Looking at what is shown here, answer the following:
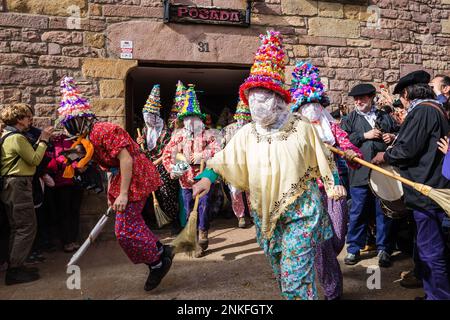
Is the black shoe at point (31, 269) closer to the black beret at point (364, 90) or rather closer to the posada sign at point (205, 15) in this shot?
the posada sign at point (205, 15)

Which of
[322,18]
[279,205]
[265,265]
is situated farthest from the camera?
[322,18]

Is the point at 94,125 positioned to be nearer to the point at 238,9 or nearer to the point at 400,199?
the point at 400,199

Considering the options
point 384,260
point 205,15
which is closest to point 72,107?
point 205,15

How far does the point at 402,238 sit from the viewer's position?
15.2 ft

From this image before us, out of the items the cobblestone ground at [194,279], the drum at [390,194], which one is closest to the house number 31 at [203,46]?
the cobblestone ground at [194,279]

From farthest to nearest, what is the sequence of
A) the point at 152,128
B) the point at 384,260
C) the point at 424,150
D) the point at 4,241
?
the point at 152,128 < the point at 4,241 < the point at 384,260 < the point at 424,150

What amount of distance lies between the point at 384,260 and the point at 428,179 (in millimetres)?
1602

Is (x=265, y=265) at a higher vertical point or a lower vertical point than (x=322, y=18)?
lower

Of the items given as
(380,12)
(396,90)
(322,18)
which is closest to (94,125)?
(396,90)

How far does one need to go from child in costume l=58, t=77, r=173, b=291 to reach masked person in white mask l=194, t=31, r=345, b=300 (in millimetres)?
991

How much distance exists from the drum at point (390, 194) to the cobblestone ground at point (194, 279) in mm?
786

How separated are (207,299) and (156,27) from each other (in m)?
4.22

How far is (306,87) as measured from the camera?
3557 mm

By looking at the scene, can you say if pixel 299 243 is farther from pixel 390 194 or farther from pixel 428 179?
pixel 390 194
